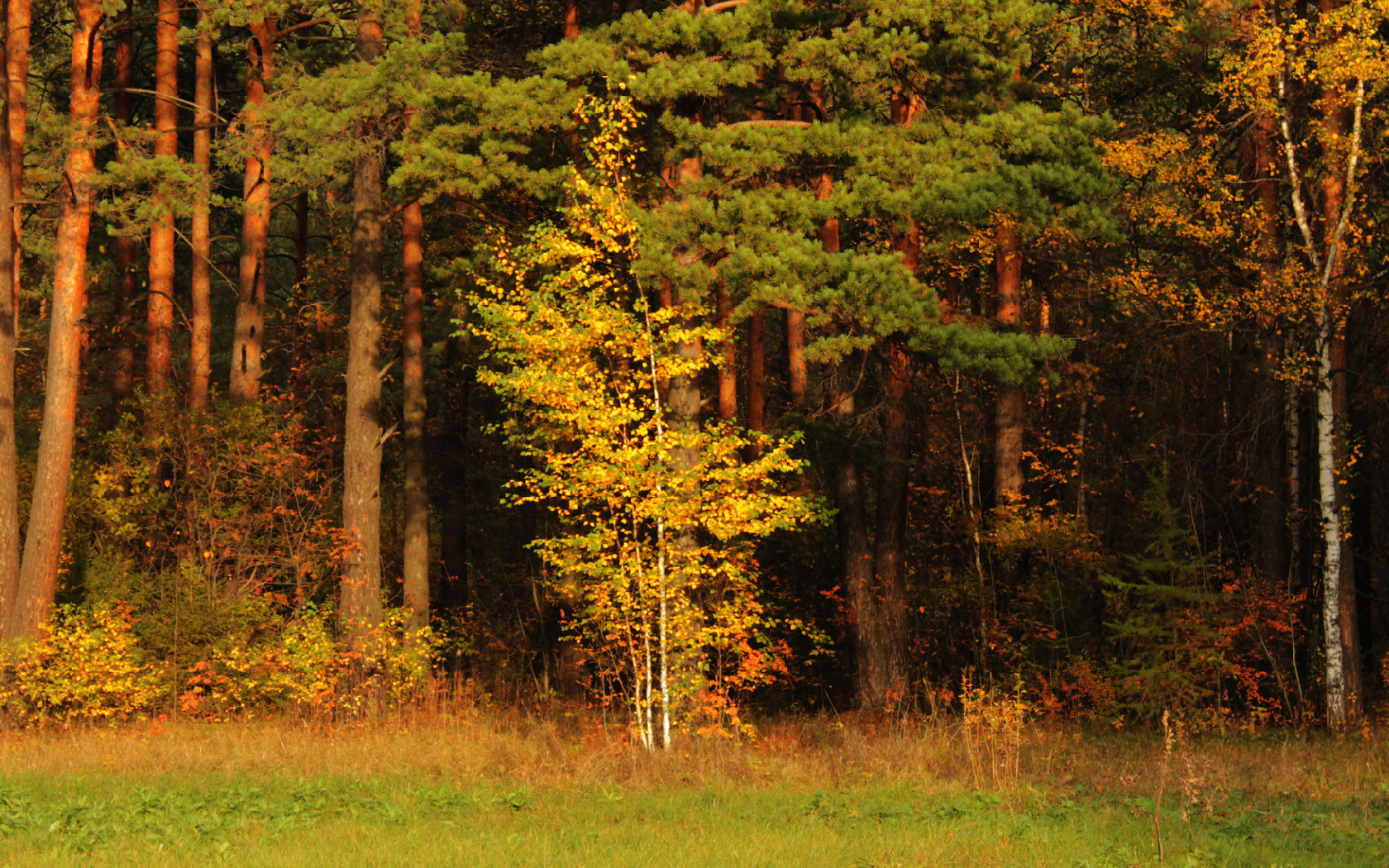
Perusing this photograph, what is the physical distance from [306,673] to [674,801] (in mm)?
7324

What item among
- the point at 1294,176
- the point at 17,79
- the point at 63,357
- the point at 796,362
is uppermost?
the point at 17,79

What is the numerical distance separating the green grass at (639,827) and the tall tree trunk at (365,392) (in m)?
5.92

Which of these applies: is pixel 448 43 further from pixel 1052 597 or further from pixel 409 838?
pixel 1052 597

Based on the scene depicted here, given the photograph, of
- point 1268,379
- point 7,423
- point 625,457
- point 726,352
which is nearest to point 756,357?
point 726,352

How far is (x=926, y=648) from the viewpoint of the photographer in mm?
20047

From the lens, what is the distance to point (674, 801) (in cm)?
972

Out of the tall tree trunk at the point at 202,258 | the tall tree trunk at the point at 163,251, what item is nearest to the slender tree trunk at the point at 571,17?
the tall tree trunk at the point at 202,258

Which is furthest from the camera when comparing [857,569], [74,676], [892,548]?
[892,548]

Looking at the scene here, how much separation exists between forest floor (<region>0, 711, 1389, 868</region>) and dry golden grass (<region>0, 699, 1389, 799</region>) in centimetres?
4

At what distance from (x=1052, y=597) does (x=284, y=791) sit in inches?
468

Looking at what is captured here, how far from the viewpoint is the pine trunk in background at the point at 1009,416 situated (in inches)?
722

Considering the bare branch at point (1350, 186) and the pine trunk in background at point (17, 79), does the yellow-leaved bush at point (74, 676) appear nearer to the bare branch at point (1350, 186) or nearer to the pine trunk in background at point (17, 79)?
the pine trunk in background at point (17, 79)

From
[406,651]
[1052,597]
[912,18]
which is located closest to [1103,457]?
[1052,597]

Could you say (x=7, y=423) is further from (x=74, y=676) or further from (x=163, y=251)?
(x=163, y=251)
